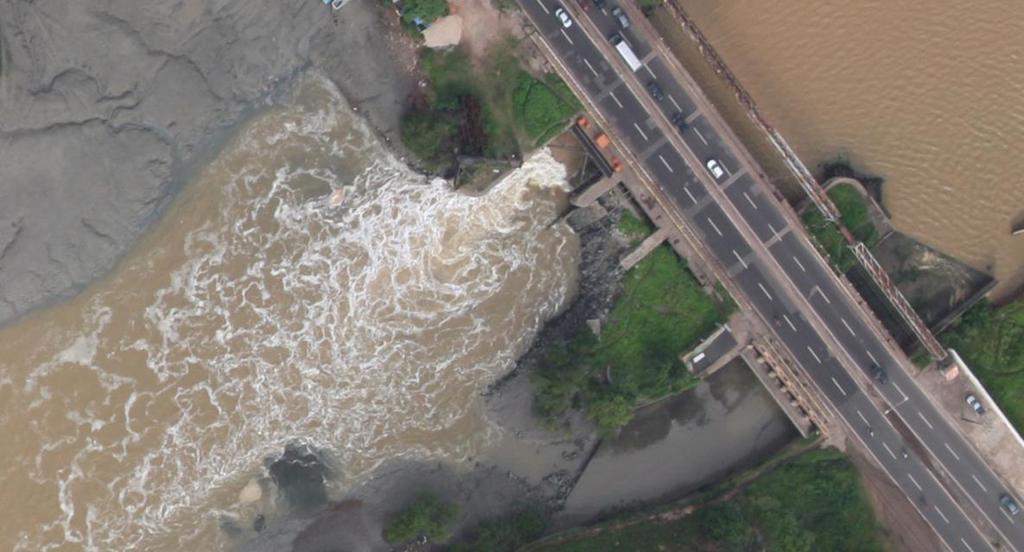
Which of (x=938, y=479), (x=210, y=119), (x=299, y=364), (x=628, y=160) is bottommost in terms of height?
(x=938, y=479)

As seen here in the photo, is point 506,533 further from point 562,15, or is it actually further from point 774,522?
point 562,15

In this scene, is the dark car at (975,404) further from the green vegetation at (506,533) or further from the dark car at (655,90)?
the green vegetation at (506,533)

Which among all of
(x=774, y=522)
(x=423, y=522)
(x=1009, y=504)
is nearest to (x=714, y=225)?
(x=774, y=522)

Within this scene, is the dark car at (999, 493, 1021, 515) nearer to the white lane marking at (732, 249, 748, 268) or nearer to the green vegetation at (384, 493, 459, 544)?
the white lane marking at (732, 249, 748, 268)

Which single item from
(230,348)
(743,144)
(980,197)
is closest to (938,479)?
(980,197)

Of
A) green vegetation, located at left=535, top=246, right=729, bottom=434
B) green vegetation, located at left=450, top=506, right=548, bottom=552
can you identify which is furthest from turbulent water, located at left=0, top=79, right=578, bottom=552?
green vegetation, located at left=450, top=506, right=548, bottom=552

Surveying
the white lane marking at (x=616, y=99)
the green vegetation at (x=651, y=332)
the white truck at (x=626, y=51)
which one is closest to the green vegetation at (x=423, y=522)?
the green vegetation at (x=651, y=332)

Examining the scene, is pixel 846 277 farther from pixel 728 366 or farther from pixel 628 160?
pixel 628 160
